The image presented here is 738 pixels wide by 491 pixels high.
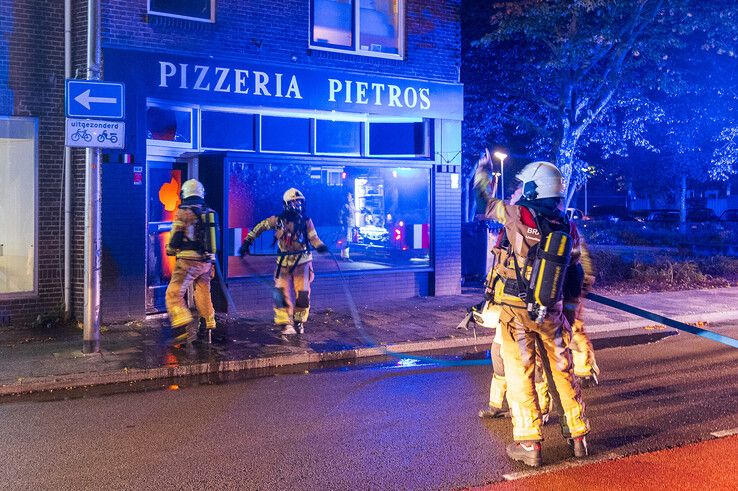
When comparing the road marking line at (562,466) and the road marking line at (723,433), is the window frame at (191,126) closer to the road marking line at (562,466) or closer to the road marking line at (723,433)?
the road marking line at (562,466)

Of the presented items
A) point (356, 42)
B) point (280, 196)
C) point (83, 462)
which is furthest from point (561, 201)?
point (356, 42)

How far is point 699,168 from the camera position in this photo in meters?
44.0

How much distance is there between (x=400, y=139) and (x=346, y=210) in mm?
1837

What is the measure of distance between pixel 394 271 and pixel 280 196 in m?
2.64

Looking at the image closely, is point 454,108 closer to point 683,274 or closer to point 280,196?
point 280,196

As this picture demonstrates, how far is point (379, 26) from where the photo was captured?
14.4 metres

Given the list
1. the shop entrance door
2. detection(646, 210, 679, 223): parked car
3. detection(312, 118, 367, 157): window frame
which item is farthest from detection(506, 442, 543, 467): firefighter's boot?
detection(646, 210, 679, 223): parked car

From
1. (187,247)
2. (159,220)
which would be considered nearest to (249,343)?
(187,247)

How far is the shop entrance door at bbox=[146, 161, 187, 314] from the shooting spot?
12430 millimetres

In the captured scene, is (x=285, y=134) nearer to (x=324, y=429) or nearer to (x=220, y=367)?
(x=220, y=367)

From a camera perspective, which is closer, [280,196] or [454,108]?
[280,196]

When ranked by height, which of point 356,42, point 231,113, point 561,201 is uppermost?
point 356,42

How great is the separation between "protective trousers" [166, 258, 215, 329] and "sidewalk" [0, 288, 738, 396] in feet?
1.41

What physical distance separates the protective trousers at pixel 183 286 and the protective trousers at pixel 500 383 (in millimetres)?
4440
